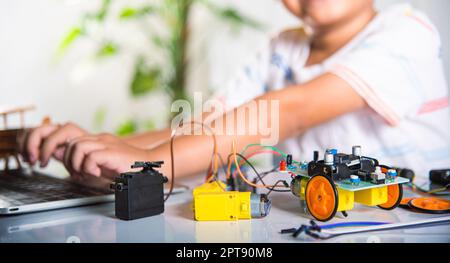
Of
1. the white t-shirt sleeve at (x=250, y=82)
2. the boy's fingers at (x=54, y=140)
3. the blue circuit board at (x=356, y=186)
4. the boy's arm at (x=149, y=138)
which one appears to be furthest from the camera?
the white t-shirt sleeve at (x=250, y=82)

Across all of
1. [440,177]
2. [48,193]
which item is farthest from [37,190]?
[440,177]

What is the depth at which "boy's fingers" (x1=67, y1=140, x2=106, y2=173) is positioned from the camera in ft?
2.00

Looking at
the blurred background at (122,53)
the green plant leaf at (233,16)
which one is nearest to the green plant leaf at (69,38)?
the blurred background at (122,53)

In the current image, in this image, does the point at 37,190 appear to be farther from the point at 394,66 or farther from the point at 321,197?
the point at 394,66

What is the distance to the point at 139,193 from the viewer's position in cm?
50

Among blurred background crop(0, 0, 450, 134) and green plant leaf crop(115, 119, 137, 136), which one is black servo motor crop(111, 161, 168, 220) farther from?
green plant leaf crop(115, 119, 137, 136)

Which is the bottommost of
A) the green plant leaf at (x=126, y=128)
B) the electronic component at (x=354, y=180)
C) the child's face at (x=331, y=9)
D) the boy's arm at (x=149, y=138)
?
the electronic component at (x=354, y=180)

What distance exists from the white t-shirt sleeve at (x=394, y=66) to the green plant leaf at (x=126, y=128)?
1.15 m

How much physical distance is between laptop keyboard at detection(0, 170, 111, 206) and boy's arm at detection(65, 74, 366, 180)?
0.03 meters

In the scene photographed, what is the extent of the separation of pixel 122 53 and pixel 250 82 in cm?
97

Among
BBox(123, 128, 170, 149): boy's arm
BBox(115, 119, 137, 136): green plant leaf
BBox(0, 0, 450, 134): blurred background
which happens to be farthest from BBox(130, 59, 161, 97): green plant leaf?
BBox(123, 128, 170, 149): boy's arm

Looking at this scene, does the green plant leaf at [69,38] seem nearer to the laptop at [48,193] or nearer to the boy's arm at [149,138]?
the boy's arm at [149,138]

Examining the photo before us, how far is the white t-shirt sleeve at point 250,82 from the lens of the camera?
3.28 ft

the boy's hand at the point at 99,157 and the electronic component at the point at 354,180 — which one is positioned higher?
the boy's hand at the point at 99,157
